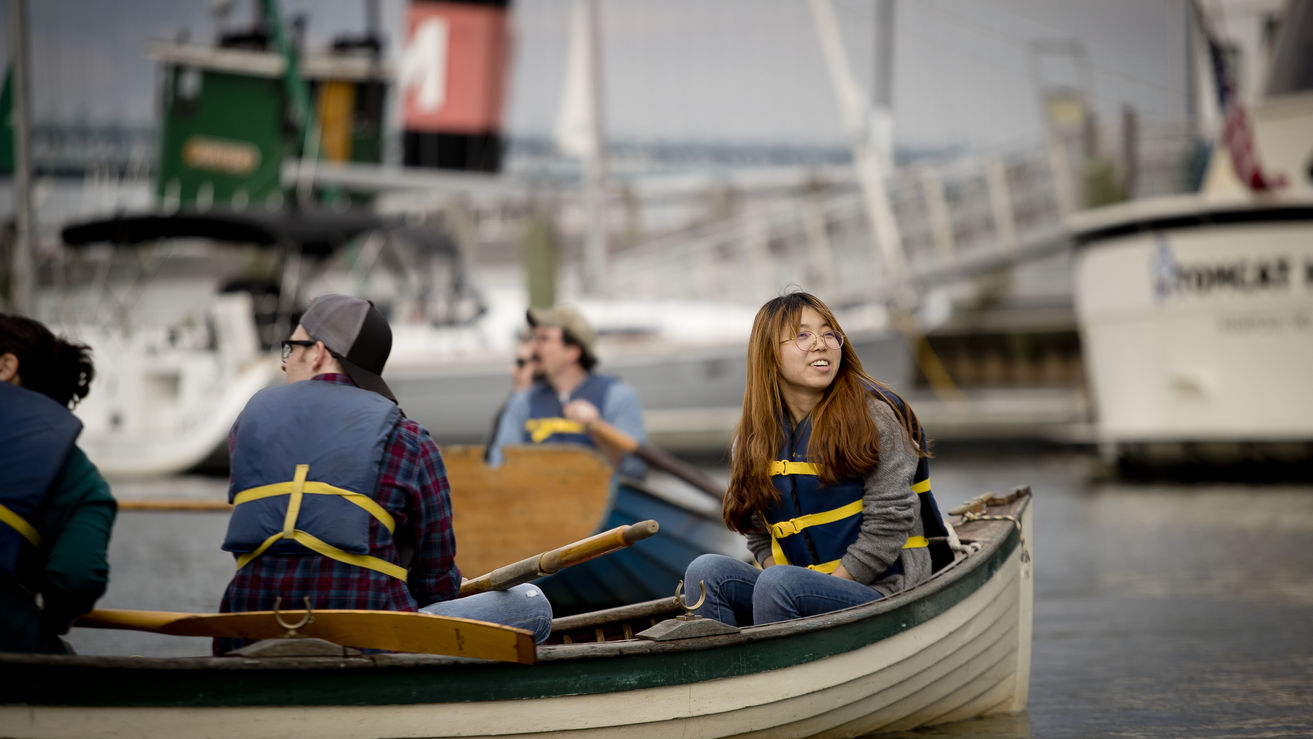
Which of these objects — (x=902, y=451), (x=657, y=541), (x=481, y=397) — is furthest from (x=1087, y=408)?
(x=902, y=451)

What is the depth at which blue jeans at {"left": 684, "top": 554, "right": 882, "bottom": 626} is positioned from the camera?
432 centimetres

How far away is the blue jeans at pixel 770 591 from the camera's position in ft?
14.2

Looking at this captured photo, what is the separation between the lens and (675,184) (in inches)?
1321

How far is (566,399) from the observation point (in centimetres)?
775

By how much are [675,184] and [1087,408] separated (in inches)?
525

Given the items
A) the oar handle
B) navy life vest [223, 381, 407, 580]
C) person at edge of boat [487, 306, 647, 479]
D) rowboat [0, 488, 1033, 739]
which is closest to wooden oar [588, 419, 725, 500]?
person at edge of boat [487, 306, 647, 479]

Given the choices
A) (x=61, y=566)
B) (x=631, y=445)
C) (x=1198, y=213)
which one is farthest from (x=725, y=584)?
(x=1198, y=213)

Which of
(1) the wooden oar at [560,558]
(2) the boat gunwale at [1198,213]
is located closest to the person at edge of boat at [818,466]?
(1) the wooden oar at [560,558]

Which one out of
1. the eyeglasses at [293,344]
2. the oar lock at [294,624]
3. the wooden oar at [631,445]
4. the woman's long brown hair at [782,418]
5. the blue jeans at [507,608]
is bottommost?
the wooden oar at [631,445]

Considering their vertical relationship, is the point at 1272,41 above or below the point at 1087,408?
above

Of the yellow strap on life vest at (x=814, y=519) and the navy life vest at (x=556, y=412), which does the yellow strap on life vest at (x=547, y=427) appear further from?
the yellow strap on life vest at (x=814, y=519)

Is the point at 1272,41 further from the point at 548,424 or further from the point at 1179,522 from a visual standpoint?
the point at 548,424

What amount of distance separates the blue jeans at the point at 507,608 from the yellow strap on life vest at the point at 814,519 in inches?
→ 32.3

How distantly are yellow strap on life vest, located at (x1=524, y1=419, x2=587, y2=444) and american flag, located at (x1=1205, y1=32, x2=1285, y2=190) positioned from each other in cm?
1040
